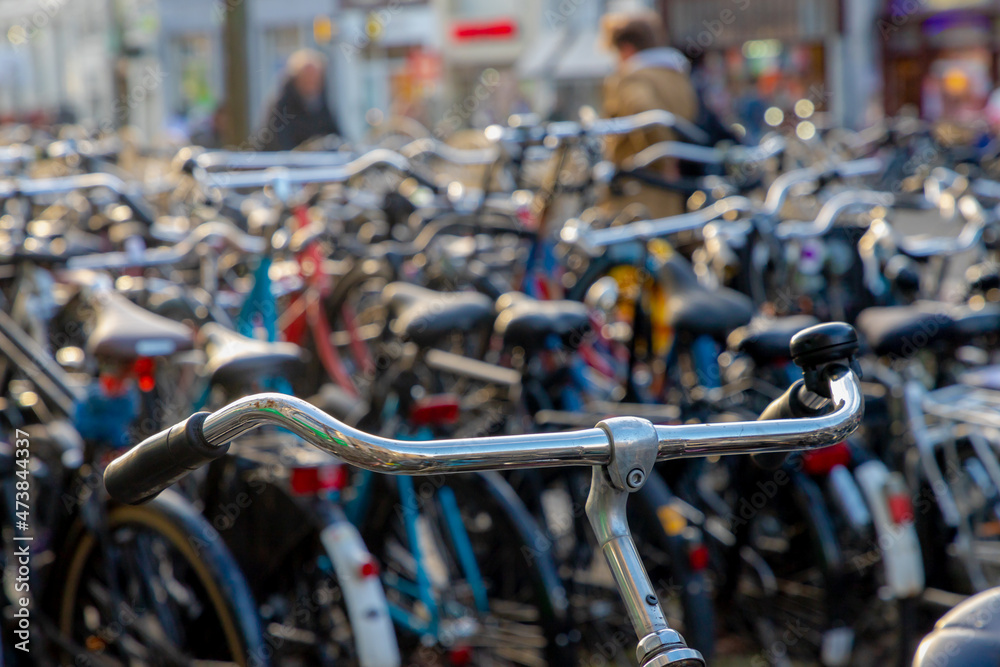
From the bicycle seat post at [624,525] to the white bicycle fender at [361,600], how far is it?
152 centimetres

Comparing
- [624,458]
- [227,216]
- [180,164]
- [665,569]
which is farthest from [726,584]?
[227,216]

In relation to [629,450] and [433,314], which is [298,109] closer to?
[433,314]

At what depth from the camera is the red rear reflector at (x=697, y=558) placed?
2820 millimetres

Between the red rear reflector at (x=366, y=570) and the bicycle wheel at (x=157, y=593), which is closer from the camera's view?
the bicycle wheel at (x=157, y=593)

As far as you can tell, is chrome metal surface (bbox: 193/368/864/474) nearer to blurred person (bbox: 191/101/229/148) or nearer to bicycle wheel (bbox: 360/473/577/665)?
bicycle wheel (bbox: 360/473/577/665)

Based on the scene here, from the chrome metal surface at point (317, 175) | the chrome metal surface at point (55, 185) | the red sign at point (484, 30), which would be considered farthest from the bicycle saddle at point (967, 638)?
the red sign at point (484, 30)

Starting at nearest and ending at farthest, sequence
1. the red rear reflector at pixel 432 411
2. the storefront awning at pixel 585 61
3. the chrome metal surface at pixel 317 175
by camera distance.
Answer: the red rear reflector at pixel 432 411 → the chrome metal surface at pixel 317 175 → the storefront awning at pixel 585 61

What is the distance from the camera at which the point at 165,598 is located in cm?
267

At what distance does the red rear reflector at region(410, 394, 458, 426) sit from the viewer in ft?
9.57

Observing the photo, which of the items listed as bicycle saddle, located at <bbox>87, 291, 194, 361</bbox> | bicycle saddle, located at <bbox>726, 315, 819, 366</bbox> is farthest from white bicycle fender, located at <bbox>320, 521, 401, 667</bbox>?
bicycle saddle, located at <bbox>726, 315, 819, 366</bbox>

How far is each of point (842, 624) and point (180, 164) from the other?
3074 millimetres

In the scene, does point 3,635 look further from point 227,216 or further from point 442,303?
point 227,216

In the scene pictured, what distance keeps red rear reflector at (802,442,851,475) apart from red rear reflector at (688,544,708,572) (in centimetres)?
41

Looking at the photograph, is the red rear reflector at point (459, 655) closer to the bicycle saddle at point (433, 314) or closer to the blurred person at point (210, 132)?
the bicycle saddle at point (433, 314)
